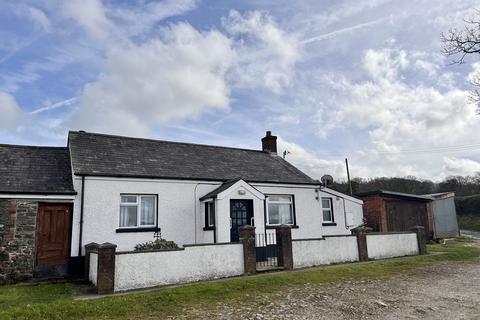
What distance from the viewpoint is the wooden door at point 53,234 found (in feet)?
41.3

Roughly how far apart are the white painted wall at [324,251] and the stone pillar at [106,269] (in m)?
6.58

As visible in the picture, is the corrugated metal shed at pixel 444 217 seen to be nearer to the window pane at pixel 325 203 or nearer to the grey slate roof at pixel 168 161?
the window pane at pixel 325 203

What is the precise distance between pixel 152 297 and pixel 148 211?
226 inches

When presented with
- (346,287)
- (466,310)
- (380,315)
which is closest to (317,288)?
(346,287)

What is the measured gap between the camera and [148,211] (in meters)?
14.8

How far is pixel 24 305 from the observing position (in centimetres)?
873

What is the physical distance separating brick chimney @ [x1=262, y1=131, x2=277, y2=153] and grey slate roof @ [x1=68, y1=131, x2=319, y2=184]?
5.65ft

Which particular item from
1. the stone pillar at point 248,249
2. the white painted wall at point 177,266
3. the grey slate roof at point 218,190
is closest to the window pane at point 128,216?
the grey slate roof at point 218,190

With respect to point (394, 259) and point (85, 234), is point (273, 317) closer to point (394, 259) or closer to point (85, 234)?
point (85, 234)

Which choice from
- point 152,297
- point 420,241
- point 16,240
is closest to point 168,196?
point 16,240

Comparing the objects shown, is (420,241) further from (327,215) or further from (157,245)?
(157,245)

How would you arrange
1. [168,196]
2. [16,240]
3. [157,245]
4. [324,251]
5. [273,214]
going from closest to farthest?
[16,240] < [157,245] < [324,251] < [168,196] < [273,214]

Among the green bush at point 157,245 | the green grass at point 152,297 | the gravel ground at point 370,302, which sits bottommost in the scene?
the gravel ground at point 370,302

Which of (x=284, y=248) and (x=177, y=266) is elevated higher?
(x=284, y=248)
